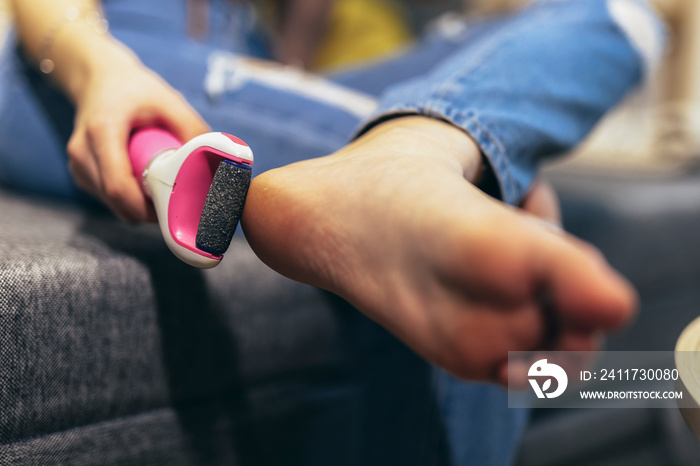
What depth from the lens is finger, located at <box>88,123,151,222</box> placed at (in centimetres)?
33

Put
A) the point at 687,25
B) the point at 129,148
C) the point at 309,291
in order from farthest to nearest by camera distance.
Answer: the point at 687,25 < the point at 309,291 < the point at 129,148

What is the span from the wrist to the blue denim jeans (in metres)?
0.02

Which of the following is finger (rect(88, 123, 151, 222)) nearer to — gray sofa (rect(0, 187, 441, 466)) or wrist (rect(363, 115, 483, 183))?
gray sofa (rect(0, 187, 441, 466))

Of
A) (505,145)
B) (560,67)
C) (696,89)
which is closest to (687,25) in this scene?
(696,89)

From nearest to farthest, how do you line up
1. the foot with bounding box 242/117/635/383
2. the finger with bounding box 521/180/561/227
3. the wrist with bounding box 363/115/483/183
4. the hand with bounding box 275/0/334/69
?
the foot with bounding box 242/117/635/383 → the wrist with bounding box 363/115/483/183 → the finger with bounding box 521/180/561/227 → the hand with bounding box 275/0/334/69

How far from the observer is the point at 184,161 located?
11.7 inches

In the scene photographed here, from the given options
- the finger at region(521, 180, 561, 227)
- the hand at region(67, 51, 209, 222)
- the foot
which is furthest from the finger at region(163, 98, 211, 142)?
the finger at region(521, 180, 561, 227)

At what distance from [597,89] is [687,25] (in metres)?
1.27

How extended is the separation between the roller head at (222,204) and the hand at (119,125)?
68mm

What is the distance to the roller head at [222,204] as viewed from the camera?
287 millimetres

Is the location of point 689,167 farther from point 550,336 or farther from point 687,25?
point 550,336

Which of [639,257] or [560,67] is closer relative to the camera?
[560,67]

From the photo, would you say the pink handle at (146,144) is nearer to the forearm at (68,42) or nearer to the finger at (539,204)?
the forearm at (68,42)

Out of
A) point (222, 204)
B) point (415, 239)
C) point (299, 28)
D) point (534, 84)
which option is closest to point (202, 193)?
point (222, 204)
